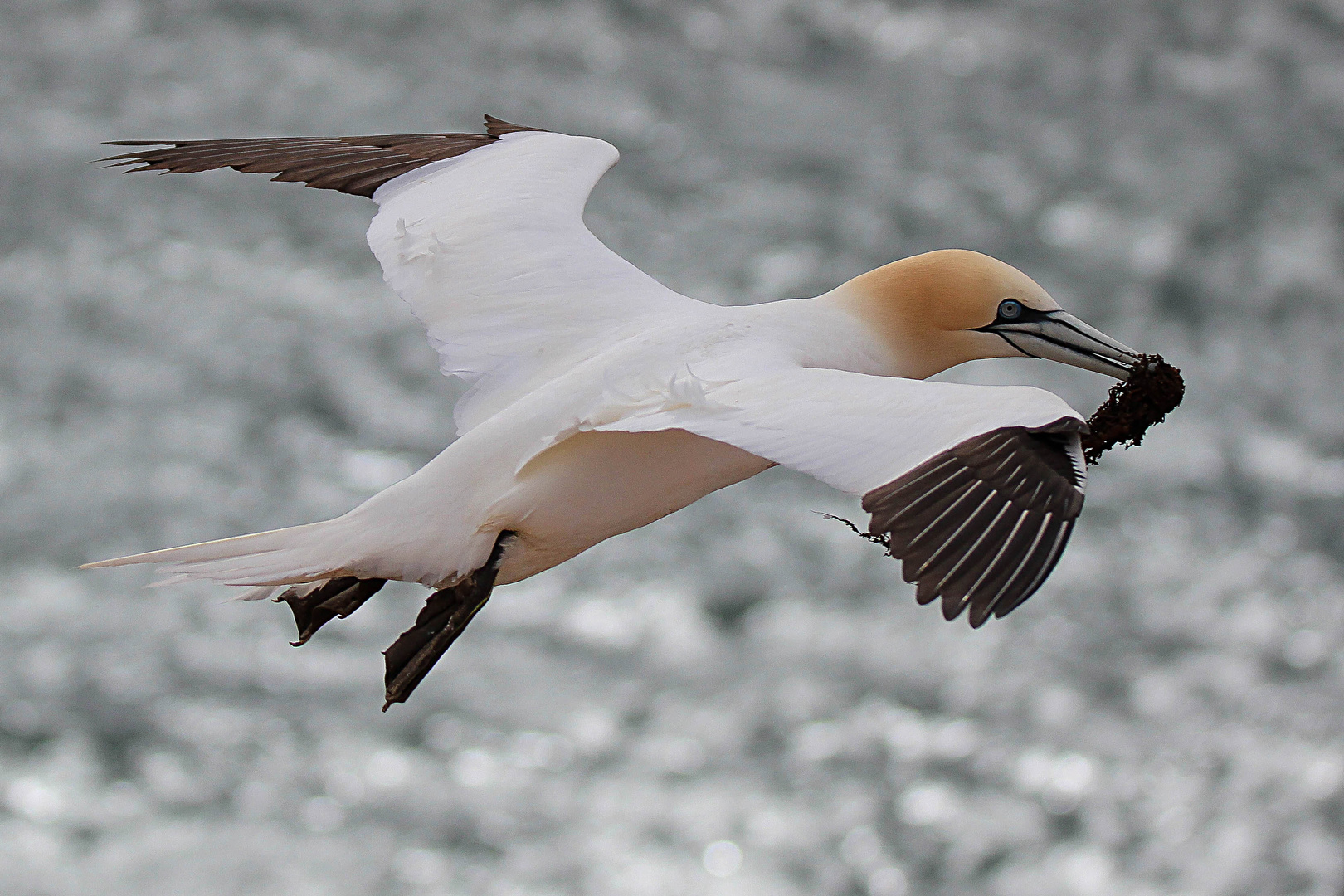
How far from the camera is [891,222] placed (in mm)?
23797

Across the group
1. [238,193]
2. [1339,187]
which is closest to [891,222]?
[1339,187]

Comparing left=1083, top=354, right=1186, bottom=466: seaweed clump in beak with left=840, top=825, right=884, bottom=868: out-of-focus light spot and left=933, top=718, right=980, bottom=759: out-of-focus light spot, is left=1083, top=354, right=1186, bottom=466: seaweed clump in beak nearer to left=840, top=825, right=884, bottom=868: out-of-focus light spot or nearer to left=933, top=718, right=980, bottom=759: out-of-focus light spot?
left=933, top=718, right=980, bottom=759: out-of-focus light spot

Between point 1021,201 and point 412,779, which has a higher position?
point 1021,201

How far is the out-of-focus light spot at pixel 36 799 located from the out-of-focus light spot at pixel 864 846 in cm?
1102

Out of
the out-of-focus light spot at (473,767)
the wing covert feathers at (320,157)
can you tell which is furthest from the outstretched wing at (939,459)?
the out-of-focus light spot at (473,767)

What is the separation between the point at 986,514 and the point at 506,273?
2.54 metres

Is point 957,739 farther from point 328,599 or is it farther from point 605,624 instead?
point 328,599

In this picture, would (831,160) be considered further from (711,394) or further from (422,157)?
(711,394)

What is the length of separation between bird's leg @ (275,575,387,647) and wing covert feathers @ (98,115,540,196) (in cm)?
172

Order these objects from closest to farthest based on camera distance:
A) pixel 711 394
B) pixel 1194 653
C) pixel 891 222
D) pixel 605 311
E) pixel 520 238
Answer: pixel 711 394
pixel 605 311
pixel 520 238
pixel 891 222
pixel 1194 653

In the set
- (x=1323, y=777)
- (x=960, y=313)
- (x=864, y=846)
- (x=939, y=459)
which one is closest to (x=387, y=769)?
(x=864, y=846)

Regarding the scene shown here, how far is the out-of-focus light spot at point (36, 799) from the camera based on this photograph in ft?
81.1

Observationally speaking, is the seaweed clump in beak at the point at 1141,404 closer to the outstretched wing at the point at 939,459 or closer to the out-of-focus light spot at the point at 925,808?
the outstretched wing at the point at 939,459

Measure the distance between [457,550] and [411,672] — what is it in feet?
1.29
